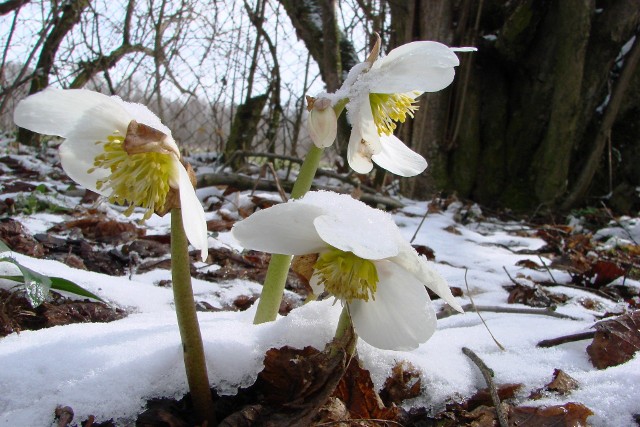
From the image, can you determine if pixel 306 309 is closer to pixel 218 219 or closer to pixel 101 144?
pixel 101 144

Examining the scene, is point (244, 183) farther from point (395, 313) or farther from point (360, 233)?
point (360, 233)

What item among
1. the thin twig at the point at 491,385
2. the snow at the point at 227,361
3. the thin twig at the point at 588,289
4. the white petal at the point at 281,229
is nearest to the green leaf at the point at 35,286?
the snow at the point at 227,361

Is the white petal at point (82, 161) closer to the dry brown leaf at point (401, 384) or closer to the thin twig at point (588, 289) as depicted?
the dry brown leaf at point (401, 384)

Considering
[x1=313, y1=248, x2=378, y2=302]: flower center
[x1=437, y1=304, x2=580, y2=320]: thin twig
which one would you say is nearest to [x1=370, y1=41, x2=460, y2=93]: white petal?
[x1=313, y1=248, x2=378, y2=302]: flower center

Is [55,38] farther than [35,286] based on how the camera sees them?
Yes

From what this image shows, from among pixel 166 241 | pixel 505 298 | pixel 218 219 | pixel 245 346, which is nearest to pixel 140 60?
pixel 218 219

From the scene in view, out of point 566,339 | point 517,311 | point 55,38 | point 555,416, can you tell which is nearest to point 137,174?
point 555,416

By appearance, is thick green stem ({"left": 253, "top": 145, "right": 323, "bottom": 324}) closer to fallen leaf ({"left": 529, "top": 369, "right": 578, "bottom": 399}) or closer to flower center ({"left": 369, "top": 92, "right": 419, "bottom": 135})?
flower center ({"left": 369, "top": 92, "right": 419, "bottom": 135})
